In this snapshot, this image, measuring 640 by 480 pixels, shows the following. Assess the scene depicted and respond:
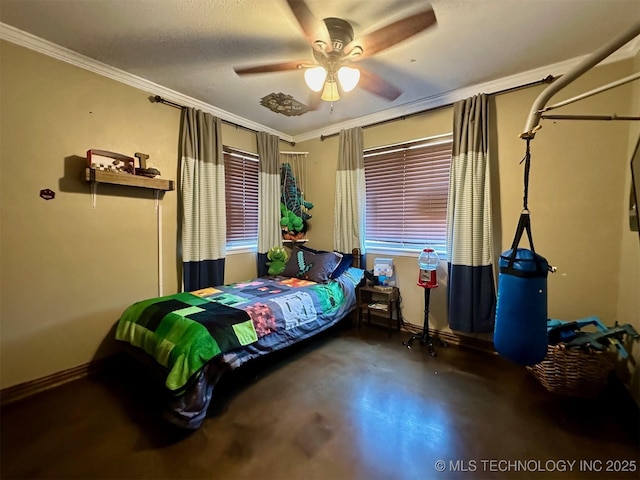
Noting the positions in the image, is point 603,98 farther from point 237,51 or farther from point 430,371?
point 237,51

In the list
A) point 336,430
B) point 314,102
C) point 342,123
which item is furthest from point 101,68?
point 336,430

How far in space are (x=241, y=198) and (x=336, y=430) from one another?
2.74m

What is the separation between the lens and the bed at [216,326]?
65.0 inches

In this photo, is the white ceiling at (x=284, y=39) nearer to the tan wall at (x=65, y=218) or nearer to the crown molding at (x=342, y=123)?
the crown molding at (x=342, y=123)

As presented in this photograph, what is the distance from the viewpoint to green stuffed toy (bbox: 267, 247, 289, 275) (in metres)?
3.53

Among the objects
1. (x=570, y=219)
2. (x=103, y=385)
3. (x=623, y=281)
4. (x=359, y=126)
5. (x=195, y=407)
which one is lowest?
(x=103, y=385)

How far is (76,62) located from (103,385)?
2.56m

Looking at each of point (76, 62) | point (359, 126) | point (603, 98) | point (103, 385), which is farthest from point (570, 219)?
point (76, 62)

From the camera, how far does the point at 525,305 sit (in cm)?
154

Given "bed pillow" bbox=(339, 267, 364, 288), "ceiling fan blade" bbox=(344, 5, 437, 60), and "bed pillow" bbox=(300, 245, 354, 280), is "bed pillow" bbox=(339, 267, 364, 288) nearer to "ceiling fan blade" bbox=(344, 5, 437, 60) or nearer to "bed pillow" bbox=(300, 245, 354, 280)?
"bed pillow" bbox=(300, 245, 354, 280)

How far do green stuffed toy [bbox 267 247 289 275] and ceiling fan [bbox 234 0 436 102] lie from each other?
6.79ft

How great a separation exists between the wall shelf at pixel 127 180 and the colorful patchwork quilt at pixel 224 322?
102 cm

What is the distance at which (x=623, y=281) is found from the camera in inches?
81.9

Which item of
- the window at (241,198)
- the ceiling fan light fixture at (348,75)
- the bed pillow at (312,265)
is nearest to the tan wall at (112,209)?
the window at (241,198)
